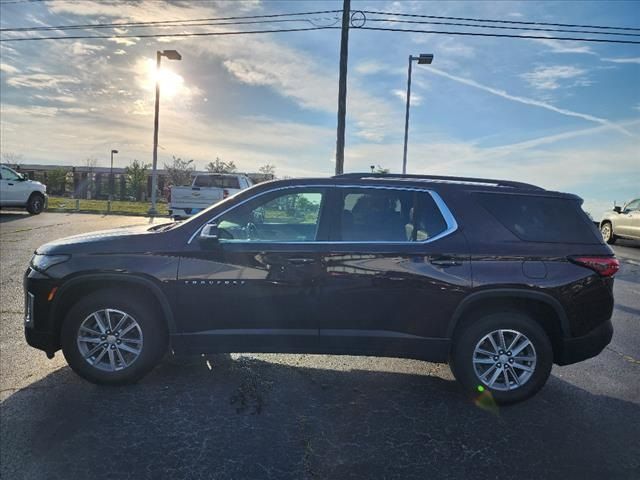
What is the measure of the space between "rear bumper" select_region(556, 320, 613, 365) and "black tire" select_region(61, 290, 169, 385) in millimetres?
3398

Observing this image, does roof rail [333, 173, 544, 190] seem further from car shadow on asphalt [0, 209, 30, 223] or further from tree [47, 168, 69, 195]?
tree [47, 168, 69, 195]

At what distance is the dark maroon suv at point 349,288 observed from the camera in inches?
154

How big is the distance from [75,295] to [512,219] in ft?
12.2

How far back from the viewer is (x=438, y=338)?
3963mm

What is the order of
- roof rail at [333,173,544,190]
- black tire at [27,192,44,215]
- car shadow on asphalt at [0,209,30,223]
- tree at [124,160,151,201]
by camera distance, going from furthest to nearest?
tree at [124,160,151,201]
black tire at [27,192,44,215]
car shadow on asphalt at [0,209,30,223]
roof rail at [333,173,544,190]

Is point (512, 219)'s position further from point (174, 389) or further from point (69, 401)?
point (69, 401)

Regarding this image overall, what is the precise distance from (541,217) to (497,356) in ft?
4.07

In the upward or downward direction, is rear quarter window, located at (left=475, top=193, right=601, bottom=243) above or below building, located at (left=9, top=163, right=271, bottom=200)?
below

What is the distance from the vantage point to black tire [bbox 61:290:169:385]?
157 inches

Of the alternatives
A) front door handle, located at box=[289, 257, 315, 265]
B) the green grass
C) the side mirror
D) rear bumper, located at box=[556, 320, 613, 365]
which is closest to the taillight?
rear bumper, located at box=[556, 320, 613, 365]

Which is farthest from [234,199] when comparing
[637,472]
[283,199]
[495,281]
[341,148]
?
[341,148]

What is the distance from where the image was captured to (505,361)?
13.2 ft

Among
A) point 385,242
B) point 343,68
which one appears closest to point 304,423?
point 385,242

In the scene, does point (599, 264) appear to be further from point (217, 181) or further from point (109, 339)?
point (217, 181)
